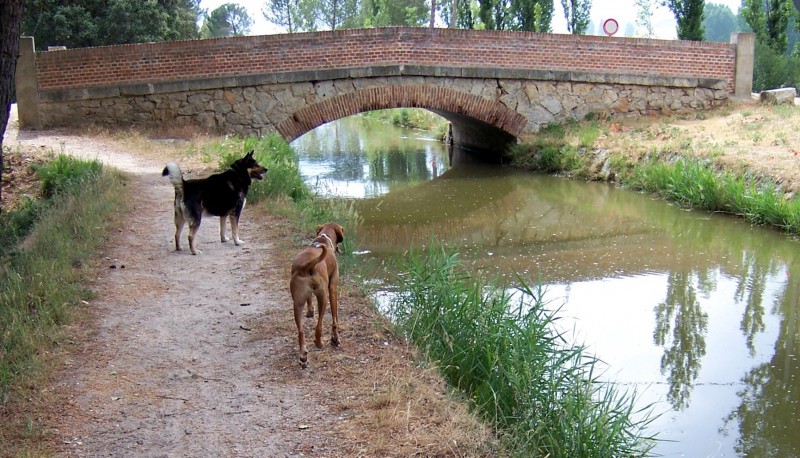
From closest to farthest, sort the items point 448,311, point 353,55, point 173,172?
1. point 448,311
2. point 173,172
3. point 353,55

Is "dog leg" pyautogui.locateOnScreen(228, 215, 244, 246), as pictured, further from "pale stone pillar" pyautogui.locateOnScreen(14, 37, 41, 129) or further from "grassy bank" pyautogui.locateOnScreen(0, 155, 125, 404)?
"pale stone pillar" pyautogui.locateOnScreen(14, 37, 41, 129)

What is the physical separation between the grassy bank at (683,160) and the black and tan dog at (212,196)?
769 centimetres

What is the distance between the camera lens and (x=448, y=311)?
19.1 feet

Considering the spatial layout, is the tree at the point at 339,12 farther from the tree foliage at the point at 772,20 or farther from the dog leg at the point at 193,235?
the dog leg at the point at 193,235

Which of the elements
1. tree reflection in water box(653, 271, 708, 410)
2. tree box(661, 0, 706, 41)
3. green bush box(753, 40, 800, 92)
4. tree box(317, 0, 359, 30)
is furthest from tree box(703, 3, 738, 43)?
tree reflection in water box(653, 271, 708, 410)

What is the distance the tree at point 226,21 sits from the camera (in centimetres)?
5159

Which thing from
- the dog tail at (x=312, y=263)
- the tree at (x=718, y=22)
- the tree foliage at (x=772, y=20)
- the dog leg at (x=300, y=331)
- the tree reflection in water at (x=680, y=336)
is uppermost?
the tree at (x=718, y=22)

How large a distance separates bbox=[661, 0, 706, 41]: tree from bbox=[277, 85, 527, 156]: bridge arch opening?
32.9ft

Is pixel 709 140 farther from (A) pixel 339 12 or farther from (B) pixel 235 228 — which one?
(A) pixel 339 12

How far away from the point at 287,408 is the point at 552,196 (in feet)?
35.2

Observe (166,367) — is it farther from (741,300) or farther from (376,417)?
(741,300)

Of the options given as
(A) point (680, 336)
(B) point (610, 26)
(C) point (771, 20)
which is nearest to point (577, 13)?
(C) point (771, 20)

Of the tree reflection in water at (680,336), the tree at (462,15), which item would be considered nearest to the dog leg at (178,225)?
→ the tree reflection in water at (680,336)

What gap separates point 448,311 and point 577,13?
3081 cm
